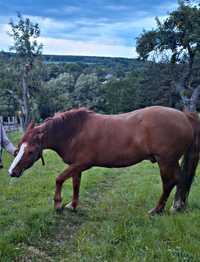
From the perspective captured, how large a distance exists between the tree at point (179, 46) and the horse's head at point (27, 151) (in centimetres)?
2399

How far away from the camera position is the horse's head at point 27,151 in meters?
5.20

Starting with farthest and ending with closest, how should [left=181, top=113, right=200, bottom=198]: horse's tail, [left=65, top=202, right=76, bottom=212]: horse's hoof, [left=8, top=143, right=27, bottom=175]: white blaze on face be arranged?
[left=65, top=202, right=76, bottom=212]: horse's hoof → [left=181, top=113, right=200, bottom=198]: horse's tail → [left=8, top=143, right=27, bottom=175]: white blaze on face

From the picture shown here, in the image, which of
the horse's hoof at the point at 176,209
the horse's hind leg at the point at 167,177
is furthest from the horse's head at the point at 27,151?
the horse's hoof at the point at 176,209

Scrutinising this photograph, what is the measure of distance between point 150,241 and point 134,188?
333 cm

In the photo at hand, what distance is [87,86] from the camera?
55.6m

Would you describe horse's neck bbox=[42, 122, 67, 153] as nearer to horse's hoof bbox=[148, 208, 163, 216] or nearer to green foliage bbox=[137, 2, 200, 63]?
horse's hoof bbox=[148, 208, 163, 216]

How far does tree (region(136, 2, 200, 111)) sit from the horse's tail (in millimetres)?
23122

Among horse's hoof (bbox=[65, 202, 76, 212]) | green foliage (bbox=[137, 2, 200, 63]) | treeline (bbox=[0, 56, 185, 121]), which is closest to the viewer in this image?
horse's hoof (bbox=[65, 202, 76, 212])

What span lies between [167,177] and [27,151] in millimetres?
2095

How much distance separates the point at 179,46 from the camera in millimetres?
30438

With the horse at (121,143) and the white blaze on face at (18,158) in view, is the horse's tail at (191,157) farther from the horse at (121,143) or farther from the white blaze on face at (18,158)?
the white blaze on face at (18,158)

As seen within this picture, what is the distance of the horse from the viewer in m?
5.28

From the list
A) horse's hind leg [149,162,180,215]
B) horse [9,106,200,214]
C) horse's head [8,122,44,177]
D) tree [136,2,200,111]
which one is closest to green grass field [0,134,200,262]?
horse's hind leg [149,162,180,215]

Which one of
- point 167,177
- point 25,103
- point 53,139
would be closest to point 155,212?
point 167,177
